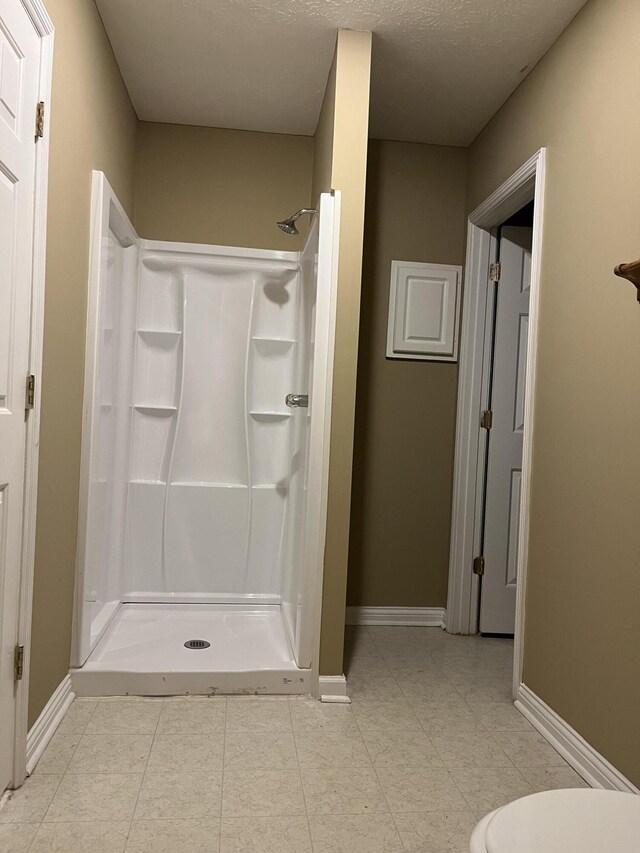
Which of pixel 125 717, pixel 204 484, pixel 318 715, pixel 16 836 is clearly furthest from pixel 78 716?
pixel 204 484

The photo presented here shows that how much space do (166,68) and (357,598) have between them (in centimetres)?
265

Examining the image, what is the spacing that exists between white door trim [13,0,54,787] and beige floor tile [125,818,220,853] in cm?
42

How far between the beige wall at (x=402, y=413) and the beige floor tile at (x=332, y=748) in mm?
1336

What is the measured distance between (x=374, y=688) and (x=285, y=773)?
2.58 ft

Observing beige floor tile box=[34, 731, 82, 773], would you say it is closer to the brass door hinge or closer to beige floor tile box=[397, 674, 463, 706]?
beige floor tile box=[397, 674, 463, 706]

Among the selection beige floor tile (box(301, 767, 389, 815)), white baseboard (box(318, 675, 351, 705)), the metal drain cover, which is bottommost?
beige floor tile (box(301, 767, 389, 815))

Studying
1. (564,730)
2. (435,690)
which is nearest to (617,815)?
(564,730)

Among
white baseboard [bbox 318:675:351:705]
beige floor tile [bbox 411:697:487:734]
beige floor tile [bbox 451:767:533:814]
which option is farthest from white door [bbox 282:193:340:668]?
beige floor tile [bbox 451:767:533:814]

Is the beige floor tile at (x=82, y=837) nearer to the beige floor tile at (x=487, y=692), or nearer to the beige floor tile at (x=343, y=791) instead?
the beige floor tile at (x=343, y=791)

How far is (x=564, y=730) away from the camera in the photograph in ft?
7.75

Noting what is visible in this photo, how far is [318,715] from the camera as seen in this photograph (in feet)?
8.49

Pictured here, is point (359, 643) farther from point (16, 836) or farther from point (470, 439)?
point (16, 836)

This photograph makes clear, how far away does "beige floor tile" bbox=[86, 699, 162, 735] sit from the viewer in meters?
2.38

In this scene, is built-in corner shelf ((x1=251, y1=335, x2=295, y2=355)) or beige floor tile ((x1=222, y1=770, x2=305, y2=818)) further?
built-in corner shelf ((x1=251, y1=335, x2=295, y2=355))
